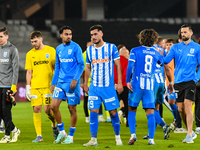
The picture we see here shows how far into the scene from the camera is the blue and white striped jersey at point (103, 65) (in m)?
6.13

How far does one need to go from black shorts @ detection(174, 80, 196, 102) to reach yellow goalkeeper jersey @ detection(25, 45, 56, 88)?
2.42 meters

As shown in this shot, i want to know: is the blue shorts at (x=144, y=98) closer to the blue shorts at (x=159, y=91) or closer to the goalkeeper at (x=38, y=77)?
the blue shorts at (x=159, y=91)

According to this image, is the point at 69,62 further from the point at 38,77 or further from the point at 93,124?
the point at 93,124

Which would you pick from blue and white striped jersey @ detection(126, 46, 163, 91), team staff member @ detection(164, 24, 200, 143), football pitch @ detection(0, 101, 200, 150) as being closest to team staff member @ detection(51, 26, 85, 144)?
football pitch @ detection(0, 101, 200, 150)

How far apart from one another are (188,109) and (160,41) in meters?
2.70

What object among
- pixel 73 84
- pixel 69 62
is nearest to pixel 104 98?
pixel 73 84

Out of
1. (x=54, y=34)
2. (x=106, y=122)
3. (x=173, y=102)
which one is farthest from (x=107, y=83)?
(x=54, y=34)

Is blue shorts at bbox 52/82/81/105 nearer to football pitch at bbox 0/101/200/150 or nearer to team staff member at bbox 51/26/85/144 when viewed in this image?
team staff member at bbox 51/26/85/144

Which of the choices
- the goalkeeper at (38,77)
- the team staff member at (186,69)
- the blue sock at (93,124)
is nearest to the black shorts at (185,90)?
the team staff member at (186,69)

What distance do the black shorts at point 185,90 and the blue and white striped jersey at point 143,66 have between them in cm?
75

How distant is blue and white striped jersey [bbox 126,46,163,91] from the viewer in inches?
243

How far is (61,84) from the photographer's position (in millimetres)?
6621

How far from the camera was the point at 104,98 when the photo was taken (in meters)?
6.10

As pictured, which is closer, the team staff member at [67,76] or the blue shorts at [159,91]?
the team staff member at [67,76]
